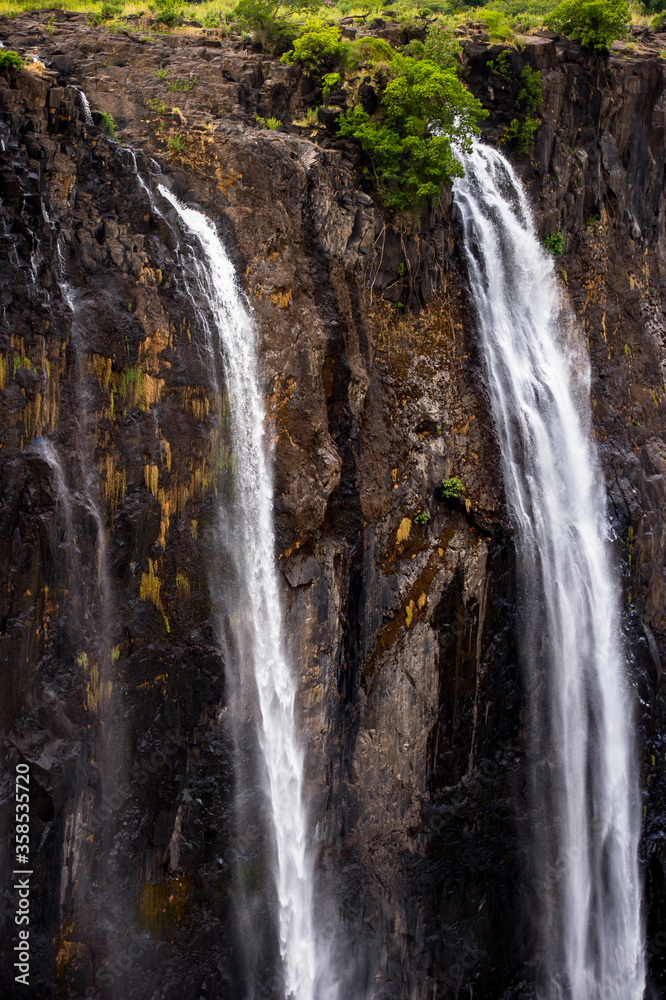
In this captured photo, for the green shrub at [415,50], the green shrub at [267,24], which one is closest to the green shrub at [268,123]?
the green shrub at [267,24]

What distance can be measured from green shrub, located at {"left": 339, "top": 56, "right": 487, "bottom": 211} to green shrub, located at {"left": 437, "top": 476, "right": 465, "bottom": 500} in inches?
245

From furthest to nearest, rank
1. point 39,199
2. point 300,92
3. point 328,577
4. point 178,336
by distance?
point 300,92 → point 328,577 → point 178,336 → point 39,199

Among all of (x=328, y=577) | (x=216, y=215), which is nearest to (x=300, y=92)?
(x=216, y=215)

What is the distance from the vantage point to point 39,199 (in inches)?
481

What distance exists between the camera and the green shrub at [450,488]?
15531 mm

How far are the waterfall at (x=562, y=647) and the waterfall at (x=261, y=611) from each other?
215 inches

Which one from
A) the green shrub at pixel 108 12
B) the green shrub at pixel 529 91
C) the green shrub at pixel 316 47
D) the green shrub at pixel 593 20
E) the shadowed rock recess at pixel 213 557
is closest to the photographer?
the shadowed rock recess at pixel 213 557

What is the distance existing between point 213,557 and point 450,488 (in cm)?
544

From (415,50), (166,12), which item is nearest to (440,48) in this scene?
(415,50)

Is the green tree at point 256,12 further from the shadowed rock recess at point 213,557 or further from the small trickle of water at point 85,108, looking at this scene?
the small trickle of water at point 85,108

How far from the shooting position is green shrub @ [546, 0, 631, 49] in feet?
65.7

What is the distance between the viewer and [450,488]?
15578mm

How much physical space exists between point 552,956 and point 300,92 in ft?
65.4

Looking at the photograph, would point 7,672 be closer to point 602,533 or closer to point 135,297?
point 135,297
